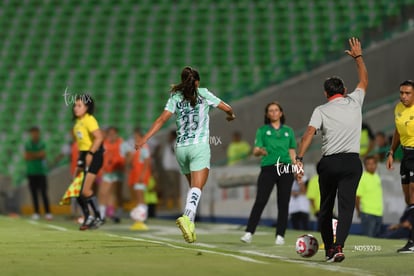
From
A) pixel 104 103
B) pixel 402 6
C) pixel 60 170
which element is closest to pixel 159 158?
pixel 60 170

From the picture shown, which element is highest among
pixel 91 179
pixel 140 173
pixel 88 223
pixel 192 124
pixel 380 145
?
pixel 380 145

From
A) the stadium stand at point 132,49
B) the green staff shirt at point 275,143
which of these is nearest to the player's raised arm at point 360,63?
the green staff shirt at point 275,143

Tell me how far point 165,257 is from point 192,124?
2.24m

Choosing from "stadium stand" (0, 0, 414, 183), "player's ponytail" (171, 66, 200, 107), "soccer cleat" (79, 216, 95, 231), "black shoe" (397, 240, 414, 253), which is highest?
"stadium stand" (0, 0, 414, 183)

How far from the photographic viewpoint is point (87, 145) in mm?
16672

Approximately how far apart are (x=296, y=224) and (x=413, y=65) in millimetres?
7198

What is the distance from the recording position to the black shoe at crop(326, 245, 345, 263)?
10.8 m

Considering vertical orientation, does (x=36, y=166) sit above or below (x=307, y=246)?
above

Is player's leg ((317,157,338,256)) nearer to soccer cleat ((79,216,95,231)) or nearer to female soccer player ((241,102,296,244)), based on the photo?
female soccer player ((241,102,296,244))

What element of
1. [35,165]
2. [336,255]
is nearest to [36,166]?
[35,165]

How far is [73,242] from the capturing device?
1276cm

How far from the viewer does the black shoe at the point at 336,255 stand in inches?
427

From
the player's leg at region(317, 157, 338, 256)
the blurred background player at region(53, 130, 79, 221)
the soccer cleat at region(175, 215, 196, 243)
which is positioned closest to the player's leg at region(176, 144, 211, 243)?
the soccer cleat at region(175, 215, 196, 243)

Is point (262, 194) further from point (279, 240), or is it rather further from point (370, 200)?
point (370, 200)
